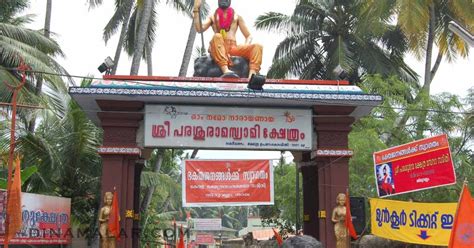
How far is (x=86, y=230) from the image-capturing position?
1638cm

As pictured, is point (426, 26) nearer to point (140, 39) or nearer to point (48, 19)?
point (140, 39)

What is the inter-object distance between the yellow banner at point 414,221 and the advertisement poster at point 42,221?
6.55 metres

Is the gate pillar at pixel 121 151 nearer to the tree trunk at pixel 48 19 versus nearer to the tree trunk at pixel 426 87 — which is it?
the tree trunk at pixel 426 87

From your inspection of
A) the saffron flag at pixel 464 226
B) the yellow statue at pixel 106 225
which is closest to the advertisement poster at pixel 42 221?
the yellow statue at pixel 106 225

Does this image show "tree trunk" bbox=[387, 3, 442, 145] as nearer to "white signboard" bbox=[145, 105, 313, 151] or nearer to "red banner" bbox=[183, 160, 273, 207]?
"white signboard" bbox=[145, 105, 313, 151]

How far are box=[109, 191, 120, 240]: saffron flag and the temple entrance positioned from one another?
373mm

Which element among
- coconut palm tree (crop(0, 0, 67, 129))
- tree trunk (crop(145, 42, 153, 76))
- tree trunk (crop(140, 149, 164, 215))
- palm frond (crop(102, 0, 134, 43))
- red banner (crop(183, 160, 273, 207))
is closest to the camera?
red banner (crop(183, 160, 273, 207))

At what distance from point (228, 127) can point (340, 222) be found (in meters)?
2.89

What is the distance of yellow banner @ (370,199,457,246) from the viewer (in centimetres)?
1172

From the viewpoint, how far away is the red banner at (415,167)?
11.4m

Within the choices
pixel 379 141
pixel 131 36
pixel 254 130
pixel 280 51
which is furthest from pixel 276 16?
pixel 254 130

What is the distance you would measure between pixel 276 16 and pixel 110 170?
19.1 meters

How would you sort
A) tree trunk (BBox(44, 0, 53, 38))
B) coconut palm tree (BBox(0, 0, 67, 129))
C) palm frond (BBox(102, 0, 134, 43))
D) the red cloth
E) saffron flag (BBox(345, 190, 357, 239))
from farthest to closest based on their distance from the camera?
palm frond (BBox(102, 0, 134, 43)) < tree trunk (BBox(44, 0, 53, 38)) < coconut palm tree (BBox(0, 0, 67, 129)) < the red cloth < saffron flag (BBox(345, 190, 357, 239))

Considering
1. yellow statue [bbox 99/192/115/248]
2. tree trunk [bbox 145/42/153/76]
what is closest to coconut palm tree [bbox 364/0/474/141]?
tree trunk [bbox 145/42/153/76]
